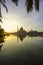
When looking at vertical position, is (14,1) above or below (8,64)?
above

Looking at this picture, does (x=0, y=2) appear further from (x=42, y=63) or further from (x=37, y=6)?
(x=42, y=63)

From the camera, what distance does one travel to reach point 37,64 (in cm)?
884

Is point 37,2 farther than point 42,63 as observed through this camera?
No

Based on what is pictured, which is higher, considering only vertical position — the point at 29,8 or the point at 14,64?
the point at 29,8

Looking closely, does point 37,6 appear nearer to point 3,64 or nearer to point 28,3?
point 28,3

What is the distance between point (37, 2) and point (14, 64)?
3789 mm

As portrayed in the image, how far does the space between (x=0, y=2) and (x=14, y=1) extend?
0.61 meters

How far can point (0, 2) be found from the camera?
6.45 metres

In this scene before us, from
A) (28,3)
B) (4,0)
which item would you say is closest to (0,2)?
(4,0)

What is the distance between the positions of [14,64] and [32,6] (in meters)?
3.58

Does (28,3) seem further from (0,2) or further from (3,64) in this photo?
(3,64)

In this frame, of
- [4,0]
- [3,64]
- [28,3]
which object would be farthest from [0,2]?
[3,64]

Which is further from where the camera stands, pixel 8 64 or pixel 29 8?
pixel 8 64

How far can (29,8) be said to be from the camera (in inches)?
261
